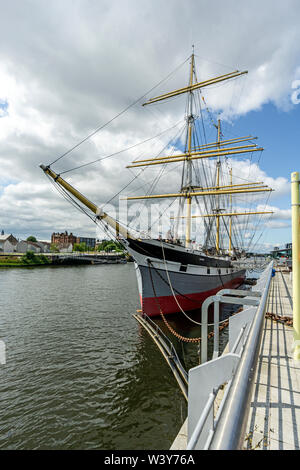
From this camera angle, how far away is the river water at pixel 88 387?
5469 mm

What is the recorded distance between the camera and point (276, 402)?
9.95 feet

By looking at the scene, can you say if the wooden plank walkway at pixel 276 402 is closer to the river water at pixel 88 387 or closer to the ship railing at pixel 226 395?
the ship railing at pixel 226 395

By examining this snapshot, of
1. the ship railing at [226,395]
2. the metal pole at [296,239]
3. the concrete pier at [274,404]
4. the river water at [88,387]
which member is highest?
the metal pole at [296,239]

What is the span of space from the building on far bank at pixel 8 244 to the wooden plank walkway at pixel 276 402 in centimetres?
10060

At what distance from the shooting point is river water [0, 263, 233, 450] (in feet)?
17.9

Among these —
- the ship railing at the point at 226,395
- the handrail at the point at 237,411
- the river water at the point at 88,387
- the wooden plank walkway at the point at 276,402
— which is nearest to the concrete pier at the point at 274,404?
the wooden plank walkway at the point at 276,402

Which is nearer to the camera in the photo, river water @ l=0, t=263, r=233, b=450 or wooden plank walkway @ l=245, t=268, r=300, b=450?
wooden plank walkway @ l=245, t=268, r=300, b=450

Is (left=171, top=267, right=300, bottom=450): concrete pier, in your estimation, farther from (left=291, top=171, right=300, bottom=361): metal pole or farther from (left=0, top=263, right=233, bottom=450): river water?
(left=0, top=263, right=233, bottom=450): river water

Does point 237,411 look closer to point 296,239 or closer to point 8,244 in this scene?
point 296,239

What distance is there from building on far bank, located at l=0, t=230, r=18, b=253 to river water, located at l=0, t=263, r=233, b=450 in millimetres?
87856

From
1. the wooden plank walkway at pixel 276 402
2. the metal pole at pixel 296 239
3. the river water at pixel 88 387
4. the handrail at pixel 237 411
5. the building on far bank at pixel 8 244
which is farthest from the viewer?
the building on far bank at pixel 8 244

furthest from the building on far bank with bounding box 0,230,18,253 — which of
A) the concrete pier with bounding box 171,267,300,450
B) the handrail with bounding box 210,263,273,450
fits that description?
the handrail with bounding box 210,263,273,450
